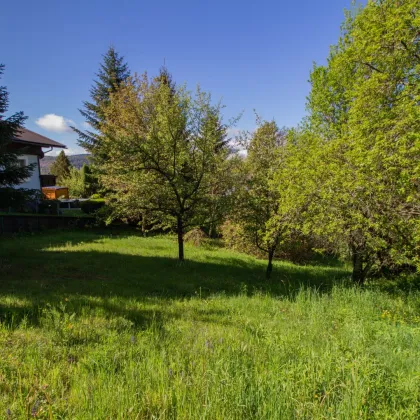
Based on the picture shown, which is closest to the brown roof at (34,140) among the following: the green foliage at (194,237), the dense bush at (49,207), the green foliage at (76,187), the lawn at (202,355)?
the dense bush at (49,207)

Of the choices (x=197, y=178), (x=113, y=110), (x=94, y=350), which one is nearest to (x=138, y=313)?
(x=94, y=350)

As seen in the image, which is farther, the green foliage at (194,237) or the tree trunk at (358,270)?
the green foliage at (194,237)

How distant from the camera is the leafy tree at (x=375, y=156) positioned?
6.16 metres

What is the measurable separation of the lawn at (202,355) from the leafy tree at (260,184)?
4485mm

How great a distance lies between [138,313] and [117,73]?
944 inches

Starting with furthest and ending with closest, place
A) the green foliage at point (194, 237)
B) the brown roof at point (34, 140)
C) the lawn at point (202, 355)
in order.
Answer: the brown roof at point (34, 140)
the green foliage at point (194, 237)
the lawn at point (202, 355)

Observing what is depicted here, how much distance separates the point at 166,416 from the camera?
2105mm

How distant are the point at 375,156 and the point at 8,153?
11.7m

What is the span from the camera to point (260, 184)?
408 inches

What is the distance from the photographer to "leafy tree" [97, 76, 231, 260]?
10000 millimetres

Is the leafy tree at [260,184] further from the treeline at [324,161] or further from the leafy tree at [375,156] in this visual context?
the leafy tree at [375,156]

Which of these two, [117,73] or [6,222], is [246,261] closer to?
[6,222]

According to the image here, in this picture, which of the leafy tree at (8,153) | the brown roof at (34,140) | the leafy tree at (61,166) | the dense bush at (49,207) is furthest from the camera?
the leafy tree at (61,166)

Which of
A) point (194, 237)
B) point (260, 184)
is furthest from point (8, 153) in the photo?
point (194, 237)
